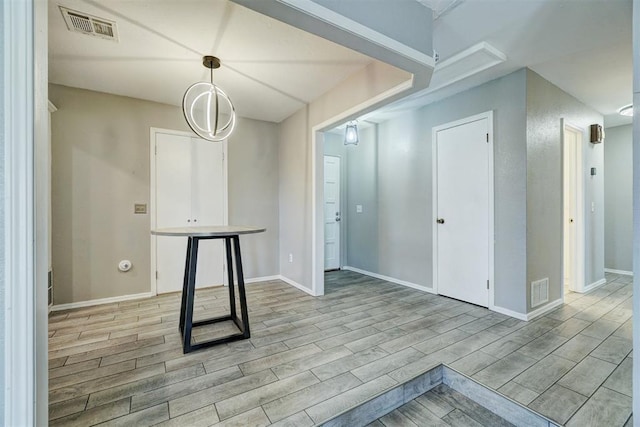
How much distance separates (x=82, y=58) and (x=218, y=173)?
1.77 metres

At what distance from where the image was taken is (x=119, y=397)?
5.22 feet

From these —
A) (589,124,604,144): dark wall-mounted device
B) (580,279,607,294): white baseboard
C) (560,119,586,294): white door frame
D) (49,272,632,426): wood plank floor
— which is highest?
(589,124,604,144): dark wall-mounted device

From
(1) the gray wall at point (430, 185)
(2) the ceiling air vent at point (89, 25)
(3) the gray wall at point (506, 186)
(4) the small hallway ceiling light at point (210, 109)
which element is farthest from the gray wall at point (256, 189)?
(2) the ceiling air vent at point (89, 25)

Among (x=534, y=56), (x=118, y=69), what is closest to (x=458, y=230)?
(x=534, y=56)

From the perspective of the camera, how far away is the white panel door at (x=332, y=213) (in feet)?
16.1

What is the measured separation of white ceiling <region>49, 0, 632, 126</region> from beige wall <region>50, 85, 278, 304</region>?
25 centimetres

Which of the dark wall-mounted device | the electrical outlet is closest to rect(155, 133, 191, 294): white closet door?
the electrical outlet

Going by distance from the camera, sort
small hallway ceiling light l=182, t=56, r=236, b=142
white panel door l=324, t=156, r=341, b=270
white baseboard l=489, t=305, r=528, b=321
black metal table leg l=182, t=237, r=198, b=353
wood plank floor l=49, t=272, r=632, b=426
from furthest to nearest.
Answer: white panel door l=324, t=156, r=341, b=270, white baseboard l=489, t=305, r=528, b=321, small hallway ceiling light l=182, t=56, r=236, b=142, black metal table leg l=182, t=237, r=198, b=353, wood plank floor l=49, t=272, r=632, b=426

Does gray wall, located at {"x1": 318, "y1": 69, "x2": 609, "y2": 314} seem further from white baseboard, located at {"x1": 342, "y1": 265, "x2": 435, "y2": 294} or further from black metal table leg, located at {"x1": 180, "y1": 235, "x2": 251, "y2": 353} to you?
black metal table leg, located at {"x1": 180, "y1": 235, "x2": 251, "y2": 353}

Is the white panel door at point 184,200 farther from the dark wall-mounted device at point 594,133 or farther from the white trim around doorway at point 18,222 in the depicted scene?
the dark wall-mounted device at point 594,133

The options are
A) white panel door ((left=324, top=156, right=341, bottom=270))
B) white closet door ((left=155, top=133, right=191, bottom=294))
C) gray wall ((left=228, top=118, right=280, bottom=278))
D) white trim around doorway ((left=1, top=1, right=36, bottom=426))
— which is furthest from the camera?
white panel door ((left=324, top=156, right=341, bottom=270))

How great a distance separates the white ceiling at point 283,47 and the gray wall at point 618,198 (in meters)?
1.91

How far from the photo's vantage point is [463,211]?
10.5 feet

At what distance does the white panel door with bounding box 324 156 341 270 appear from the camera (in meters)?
4.92
